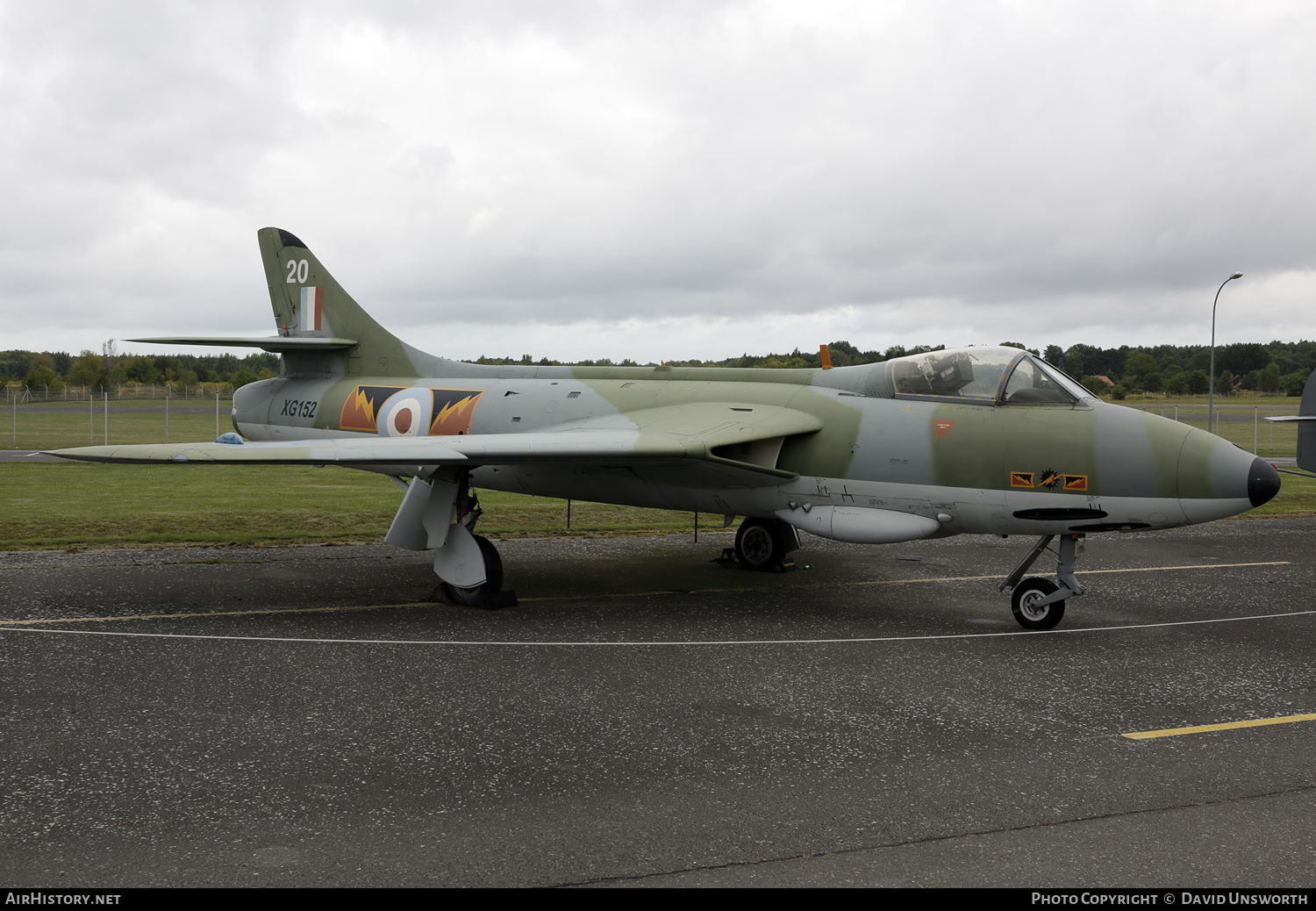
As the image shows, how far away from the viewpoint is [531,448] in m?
8.94

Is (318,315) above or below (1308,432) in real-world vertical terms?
above

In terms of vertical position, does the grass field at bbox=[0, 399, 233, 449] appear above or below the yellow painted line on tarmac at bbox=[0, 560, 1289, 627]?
above

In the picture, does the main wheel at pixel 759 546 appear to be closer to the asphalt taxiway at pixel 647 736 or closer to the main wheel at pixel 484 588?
the asphalt taxiway at pixel 647 736

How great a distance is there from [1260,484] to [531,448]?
6.29 m

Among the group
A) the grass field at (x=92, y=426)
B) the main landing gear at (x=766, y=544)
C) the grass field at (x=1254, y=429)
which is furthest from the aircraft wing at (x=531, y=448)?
the grass field at (x=1254, y=429)

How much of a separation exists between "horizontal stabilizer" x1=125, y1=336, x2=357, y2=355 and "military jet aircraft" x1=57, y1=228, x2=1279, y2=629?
0.10 m

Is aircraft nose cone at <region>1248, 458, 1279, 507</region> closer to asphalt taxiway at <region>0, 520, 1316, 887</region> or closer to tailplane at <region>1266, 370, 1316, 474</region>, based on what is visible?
asphalt taxiway at <region>0, 520, 1316, 887</region>

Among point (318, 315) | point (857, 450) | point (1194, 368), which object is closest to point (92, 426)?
point (318, 315)

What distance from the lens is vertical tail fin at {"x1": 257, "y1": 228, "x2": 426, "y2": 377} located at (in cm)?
1309

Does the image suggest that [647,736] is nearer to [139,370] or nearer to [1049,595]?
[1049,595]

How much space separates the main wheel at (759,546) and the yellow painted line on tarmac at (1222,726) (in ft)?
20.1

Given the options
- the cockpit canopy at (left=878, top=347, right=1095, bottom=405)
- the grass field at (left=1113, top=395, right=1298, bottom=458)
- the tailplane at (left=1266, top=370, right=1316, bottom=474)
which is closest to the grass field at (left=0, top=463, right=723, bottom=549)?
the cockpit canopy at (left=878, top=347, right=1095, bottom=405)
